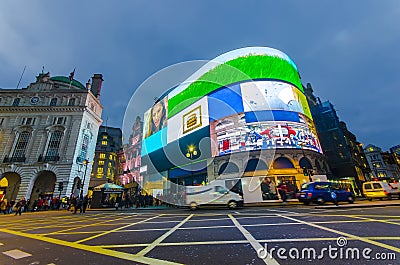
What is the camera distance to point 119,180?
62188 millimetres

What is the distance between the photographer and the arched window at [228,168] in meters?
26.4

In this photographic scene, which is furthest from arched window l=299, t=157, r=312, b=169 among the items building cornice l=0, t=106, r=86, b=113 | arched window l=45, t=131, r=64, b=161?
arched window l=45, t=131, r=64, b=161

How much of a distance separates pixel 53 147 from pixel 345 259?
3846cm

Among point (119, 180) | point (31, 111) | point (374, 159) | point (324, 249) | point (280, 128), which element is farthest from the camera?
point (374, 159)

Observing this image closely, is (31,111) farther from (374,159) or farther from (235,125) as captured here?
(374,159)

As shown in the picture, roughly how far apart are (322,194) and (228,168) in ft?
44.6

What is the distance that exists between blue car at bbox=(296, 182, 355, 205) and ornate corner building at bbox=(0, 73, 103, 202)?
28.6 meters

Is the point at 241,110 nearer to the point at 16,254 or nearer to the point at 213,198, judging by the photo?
the point at 213,198

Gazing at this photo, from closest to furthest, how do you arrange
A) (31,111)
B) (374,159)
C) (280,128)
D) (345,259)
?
(345,259) → (280,128) → (31,111) → (374,159)

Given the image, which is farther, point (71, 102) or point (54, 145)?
point (71, 102)

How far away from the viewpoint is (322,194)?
14.4m

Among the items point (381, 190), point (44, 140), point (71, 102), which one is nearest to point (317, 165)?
point (381, 190)

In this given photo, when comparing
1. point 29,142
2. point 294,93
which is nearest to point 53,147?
point 29,142

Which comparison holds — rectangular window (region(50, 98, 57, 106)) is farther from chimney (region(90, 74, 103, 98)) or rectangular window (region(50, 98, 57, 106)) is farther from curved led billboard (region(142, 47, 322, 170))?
curved led billboard (region(142, 47, 322, 170))
